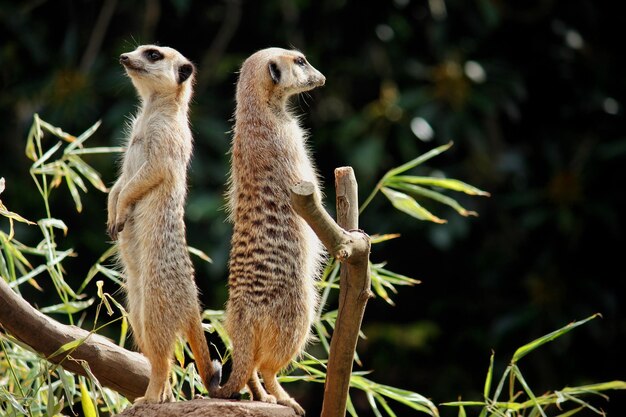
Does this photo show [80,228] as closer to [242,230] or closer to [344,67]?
[344,67]

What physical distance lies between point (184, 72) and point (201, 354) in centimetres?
75

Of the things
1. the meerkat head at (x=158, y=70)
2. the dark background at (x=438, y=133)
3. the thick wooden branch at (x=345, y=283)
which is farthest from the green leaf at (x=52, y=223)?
the dark background at (x=438, y=133)

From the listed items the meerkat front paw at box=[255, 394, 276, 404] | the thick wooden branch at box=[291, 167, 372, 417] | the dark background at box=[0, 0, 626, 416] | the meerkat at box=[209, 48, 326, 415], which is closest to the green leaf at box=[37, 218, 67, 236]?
the meerkat at box=[209, 48, 326, 415]

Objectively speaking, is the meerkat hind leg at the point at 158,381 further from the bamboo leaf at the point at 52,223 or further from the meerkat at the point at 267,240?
the bamboo leaf at the point at 52,223

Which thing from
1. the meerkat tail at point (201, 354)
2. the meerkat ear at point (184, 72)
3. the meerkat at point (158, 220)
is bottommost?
the meerkat tail at point (201, 354)

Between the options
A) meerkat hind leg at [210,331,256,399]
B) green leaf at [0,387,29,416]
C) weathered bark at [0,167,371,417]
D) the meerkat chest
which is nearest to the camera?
weathered bark at [0,167,371,417]

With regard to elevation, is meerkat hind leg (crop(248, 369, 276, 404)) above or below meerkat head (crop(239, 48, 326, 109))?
below

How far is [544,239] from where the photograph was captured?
641 cm

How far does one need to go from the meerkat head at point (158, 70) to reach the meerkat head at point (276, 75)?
186 mm

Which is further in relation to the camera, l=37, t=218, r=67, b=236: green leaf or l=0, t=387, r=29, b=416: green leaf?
l=37, t=218, r=67, b=236: green leaf

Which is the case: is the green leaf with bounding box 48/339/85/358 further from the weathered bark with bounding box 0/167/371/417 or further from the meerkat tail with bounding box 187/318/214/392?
the meerkat tail with bounding box 187/318/214/392

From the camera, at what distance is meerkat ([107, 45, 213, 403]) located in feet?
9.21

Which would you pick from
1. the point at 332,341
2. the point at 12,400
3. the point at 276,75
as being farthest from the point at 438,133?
the point at 12,400

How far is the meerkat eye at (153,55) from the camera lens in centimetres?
305
